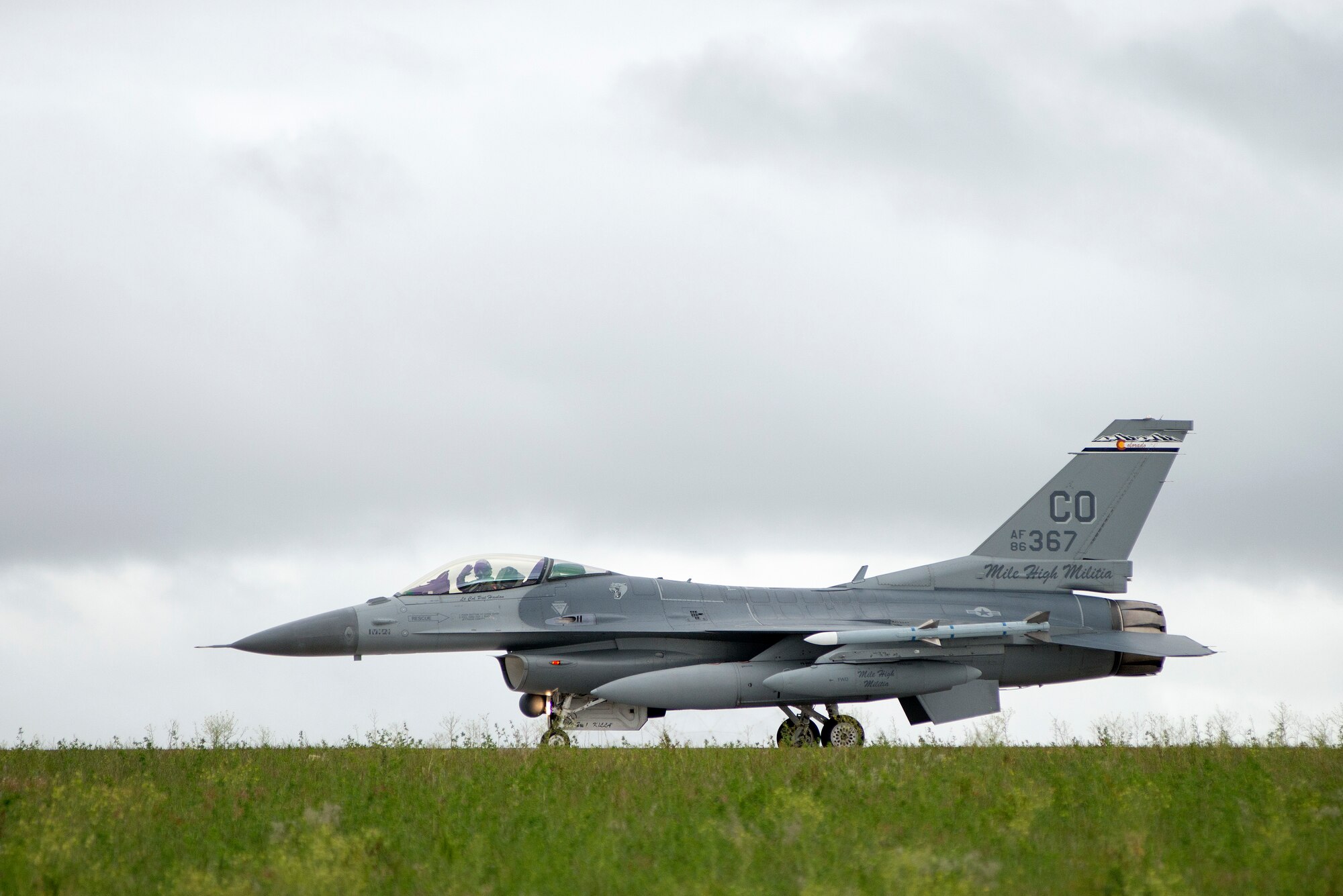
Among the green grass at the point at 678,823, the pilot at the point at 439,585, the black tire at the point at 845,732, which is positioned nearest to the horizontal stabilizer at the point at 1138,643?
the black tire at the point at 845,732

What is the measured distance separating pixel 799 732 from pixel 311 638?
6706mm

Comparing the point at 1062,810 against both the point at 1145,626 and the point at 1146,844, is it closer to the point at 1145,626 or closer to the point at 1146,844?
the point at 1146,844

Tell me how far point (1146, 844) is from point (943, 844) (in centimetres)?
136

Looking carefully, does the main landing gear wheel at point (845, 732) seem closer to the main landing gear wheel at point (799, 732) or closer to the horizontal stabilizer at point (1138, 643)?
the main landing gear wheel at point (799, 732)

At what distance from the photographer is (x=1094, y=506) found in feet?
66.7

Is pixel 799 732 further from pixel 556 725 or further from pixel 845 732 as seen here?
pixel 556 725

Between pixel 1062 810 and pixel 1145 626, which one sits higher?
pixel 1145 626

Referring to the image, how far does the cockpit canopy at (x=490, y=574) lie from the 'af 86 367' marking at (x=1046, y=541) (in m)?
7.20

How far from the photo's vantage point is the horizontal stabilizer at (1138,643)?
746 inches

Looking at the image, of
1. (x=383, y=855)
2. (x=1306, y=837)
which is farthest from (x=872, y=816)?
(x=383, y=855)

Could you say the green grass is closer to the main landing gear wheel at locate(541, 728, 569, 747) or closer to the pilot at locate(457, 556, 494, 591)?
the main landing gear wheel at locate(541, 728, 569, 747)

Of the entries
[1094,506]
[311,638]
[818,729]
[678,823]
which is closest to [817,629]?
[818,729]

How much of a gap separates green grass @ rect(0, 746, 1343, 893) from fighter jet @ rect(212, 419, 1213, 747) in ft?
11.7

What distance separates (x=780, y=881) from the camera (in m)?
7.67
